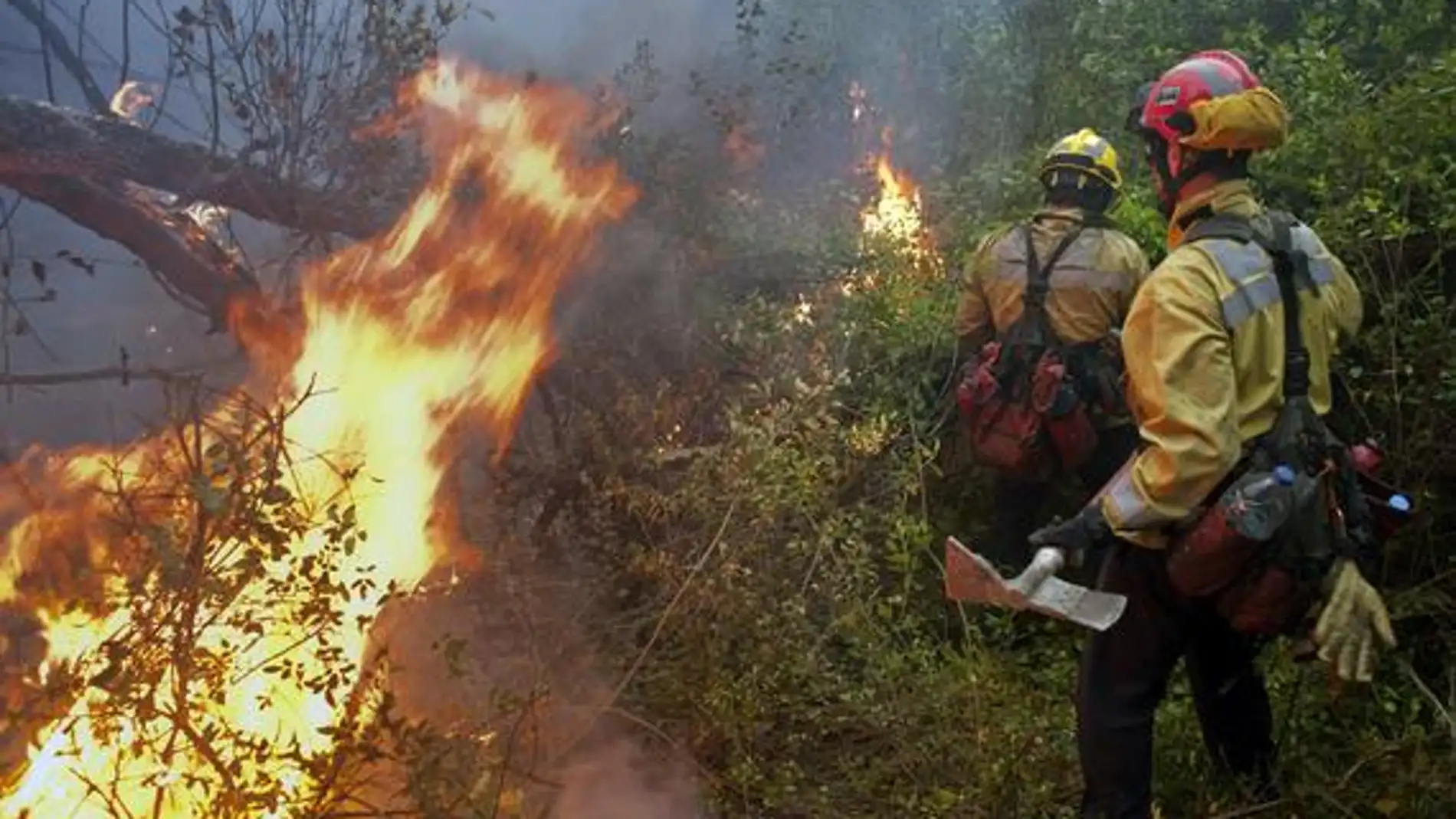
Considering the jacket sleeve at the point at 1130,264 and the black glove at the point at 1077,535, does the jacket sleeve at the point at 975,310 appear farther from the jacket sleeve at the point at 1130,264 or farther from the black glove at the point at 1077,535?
the black glove at the point at 1077,535

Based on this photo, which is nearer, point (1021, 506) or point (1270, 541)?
point (1270, 541)

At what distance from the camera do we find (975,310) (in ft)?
17.0

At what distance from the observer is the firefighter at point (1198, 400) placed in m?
2.96

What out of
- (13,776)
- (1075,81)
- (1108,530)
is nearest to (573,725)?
(13,776)

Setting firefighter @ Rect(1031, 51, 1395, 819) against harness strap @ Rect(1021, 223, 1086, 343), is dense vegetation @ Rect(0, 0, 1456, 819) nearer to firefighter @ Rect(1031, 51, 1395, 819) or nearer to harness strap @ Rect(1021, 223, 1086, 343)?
firefighter @ Rect(1031, 51, 1395, 819)

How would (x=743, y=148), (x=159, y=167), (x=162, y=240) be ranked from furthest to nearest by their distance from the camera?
1. (x=743, y=148)
2. (x=162, y=240)
3. (x=159, y=167)

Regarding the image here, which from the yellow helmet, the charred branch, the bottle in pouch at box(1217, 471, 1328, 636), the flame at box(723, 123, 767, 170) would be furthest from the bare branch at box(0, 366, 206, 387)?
the flame at box(723, 123, 767, 170)

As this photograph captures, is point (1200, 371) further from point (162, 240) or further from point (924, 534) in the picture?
point (162, 240)

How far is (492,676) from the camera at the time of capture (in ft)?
15.6

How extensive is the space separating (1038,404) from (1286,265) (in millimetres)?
1695

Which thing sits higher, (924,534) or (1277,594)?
(1277,594)

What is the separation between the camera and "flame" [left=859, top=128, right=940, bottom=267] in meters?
6.37

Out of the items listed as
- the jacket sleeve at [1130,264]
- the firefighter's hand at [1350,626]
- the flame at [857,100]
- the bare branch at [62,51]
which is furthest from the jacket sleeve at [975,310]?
the bare branch at [62,51]

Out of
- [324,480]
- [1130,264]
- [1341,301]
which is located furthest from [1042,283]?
[324,480]
